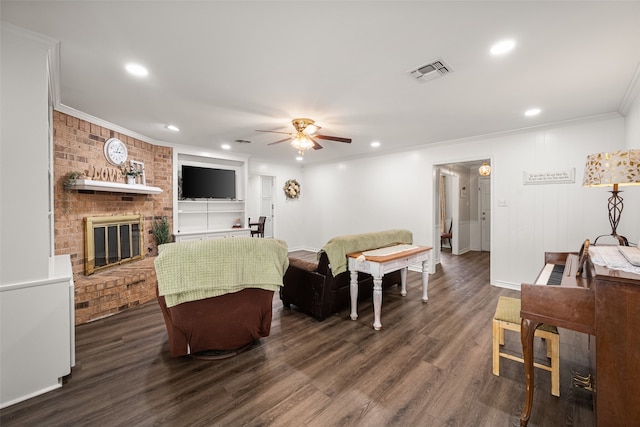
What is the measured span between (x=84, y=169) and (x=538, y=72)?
5.07 m

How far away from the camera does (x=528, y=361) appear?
1594 mm

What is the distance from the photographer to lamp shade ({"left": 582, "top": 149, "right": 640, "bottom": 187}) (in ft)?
5.86

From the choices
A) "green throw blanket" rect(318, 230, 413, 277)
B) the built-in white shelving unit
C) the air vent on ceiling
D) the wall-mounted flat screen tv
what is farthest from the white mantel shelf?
the air vent on ceiling

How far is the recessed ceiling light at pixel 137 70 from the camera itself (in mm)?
2248

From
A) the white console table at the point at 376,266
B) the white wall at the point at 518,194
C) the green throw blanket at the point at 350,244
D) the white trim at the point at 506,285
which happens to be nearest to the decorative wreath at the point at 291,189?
the white wall at the point at 518,194

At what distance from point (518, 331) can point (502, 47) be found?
6.67 feet

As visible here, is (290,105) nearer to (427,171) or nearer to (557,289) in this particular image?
(557,289)

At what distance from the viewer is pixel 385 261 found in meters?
2.80

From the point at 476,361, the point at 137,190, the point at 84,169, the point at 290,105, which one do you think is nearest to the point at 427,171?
the point at 290,105

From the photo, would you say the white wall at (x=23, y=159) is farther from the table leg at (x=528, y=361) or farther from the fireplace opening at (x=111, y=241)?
the table leg at (x=528, y=361)

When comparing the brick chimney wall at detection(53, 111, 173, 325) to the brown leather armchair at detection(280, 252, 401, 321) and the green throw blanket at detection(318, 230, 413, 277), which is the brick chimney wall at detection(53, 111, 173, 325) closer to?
the brown leather armchair at detection(280, 252, 401, 321)

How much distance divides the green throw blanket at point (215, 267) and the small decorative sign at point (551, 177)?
152 inches

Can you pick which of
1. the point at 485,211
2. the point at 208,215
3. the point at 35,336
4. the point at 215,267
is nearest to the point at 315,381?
the point at 215,267

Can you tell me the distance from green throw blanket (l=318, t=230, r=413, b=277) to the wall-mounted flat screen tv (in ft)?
11.9
